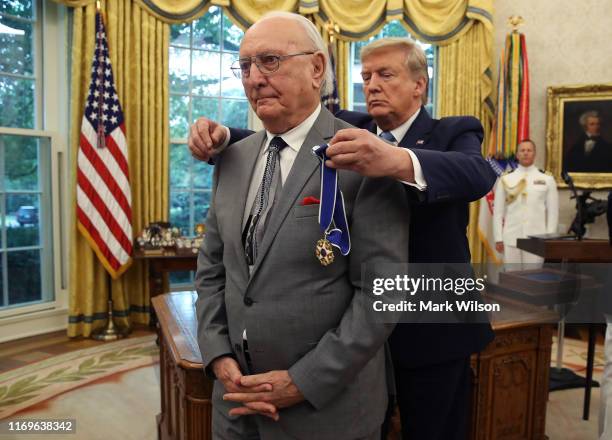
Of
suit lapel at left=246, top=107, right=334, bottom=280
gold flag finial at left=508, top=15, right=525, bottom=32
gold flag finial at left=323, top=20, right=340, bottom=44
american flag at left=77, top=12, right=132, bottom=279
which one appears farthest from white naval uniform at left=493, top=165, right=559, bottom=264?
suit lapel at left=246, top=107, right=334, bottom=280

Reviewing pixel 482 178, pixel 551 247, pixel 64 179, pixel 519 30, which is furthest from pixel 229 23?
pixel 482 178

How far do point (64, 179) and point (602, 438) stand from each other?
192 inches

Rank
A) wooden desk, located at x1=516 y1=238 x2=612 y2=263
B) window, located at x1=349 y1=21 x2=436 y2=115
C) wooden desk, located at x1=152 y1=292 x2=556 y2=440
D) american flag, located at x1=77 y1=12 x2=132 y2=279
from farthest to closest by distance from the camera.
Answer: window, located at x1=349 y1=21 x2=436 y2=115 < american flag, located at x1=77 y1=12 x2=132 y2=279 < wooden desk, located at x1=516 y1=238 x2=612 y2=263 < wooden desk, located at x1=152 y1=292 x2=556 y2=440

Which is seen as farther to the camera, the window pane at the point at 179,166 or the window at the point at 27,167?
the window pane at the point at 179,166

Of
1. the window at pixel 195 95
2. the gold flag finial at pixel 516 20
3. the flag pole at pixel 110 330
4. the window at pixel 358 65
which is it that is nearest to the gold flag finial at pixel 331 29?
the window at pixel 358 65

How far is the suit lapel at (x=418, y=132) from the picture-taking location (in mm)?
1600

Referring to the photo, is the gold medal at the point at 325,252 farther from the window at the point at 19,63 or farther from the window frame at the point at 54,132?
the window at the point at 19,63

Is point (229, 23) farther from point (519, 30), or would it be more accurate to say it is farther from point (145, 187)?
point (519, 30)

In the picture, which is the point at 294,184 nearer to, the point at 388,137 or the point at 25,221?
the point at 388,137

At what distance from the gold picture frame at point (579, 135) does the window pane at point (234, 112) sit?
381cm

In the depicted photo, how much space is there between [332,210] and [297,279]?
Answer: 0.21m

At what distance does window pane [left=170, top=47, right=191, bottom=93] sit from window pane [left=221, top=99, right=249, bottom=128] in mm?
478

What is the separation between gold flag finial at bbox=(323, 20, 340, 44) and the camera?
573 cm

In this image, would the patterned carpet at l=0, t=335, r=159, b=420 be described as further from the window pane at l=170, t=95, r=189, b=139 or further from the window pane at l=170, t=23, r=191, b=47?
the window pane at l=170, t=23, r=191, b=47
